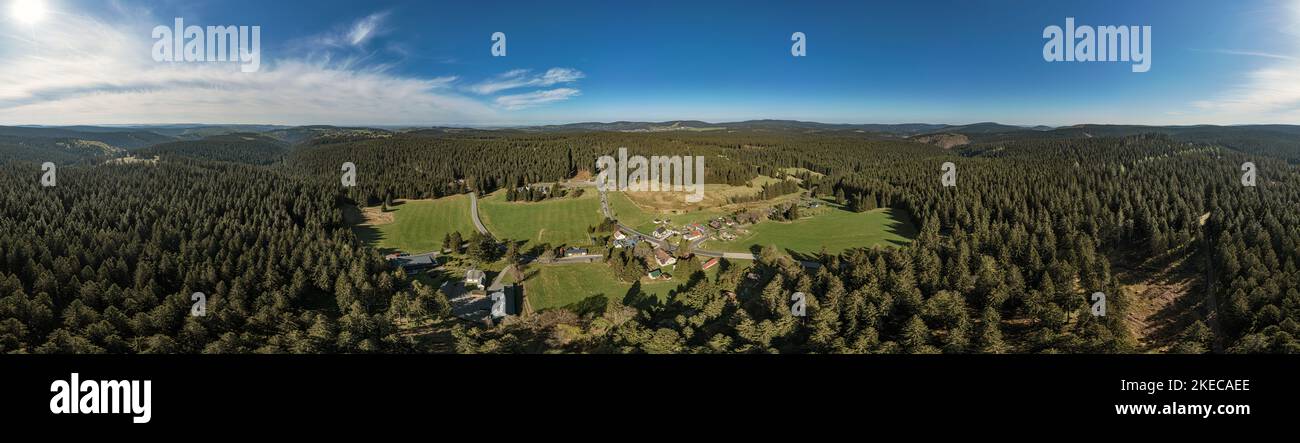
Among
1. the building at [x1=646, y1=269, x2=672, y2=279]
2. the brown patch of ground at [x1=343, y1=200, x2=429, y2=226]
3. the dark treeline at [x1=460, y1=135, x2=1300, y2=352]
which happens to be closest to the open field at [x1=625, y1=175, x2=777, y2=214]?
the building at [x1=646, y1=269, x2=672, y2=279]

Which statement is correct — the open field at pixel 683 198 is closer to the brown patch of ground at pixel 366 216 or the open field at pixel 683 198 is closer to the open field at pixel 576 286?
the open field at pixel 576 286

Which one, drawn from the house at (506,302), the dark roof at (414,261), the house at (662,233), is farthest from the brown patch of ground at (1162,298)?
the dark roof at (414,261)

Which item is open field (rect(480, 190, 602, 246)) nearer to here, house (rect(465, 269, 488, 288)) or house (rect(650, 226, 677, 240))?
house (rect(650, 226, 677, 240))

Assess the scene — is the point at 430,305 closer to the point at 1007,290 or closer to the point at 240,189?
the point at 1007,290

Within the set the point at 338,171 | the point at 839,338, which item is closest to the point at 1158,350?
the point at 839,338
